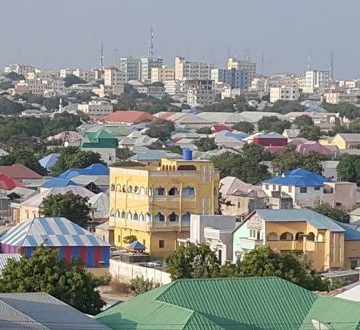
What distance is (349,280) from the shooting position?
47.3 feet

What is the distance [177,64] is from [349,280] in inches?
3021

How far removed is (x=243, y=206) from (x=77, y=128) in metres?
25.2

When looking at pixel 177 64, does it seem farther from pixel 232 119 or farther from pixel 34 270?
pixel 34 270

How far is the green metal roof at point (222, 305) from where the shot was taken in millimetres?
9258

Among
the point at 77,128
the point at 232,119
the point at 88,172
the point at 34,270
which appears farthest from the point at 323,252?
the point at 232,119

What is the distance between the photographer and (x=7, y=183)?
83.4ft

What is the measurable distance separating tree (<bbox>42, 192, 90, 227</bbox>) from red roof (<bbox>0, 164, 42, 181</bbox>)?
739 centimetres

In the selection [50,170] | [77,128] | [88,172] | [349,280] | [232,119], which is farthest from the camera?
[232,119]

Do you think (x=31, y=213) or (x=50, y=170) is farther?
(x=50, y=170)

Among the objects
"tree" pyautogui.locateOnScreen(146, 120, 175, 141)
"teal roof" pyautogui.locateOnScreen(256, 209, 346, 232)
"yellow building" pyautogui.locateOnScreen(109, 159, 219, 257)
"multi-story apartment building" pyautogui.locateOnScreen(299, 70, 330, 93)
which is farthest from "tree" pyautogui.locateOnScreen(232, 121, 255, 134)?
"multi-story apartment building" pyautogui.locateOnScreen(299, 70, 330, 93)

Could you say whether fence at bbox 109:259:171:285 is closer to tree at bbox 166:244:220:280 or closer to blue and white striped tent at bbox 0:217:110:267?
blue and white striped tent at bbox 0:217:110:267

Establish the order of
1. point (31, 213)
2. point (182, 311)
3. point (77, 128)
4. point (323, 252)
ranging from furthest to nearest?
point (77, 128) → point (31, 213) → point (323, 252) → point (182, 311)

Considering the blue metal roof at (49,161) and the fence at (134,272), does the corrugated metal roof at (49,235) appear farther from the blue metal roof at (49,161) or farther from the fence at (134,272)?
the blue metal roof at (49,161)

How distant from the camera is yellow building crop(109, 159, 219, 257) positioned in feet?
58.6
